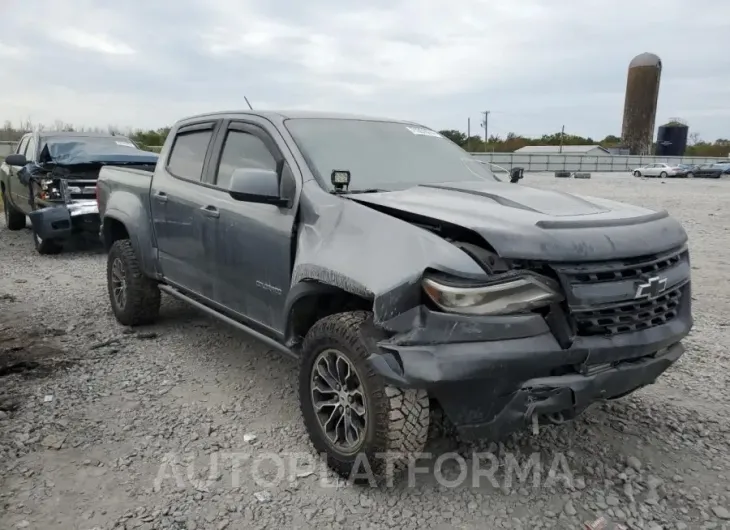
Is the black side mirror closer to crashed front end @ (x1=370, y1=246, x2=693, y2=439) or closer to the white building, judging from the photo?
crashed front end @ (x1=370, y1=246, x2=693, y2=439)

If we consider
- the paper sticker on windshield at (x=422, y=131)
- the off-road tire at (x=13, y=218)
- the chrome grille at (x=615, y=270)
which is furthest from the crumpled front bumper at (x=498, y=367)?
the off-road tire at (x=13, y=218)

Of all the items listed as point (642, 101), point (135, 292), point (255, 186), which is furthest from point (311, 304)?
point (642, 101)

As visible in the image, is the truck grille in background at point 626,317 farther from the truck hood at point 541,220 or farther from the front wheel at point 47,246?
the front wheel at point 47,246

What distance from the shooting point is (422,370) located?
7.69 ft

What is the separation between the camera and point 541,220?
2.60 m

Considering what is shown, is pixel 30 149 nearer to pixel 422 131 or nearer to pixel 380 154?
pixel 422 131

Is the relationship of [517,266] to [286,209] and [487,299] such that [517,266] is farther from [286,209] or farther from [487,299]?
[286,209]

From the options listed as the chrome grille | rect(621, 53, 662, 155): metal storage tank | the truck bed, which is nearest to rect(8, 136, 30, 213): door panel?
the truck bed

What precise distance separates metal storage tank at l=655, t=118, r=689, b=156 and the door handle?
6991 cm

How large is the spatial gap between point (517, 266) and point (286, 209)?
138 cm

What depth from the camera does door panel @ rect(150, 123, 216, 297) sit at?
158 inches

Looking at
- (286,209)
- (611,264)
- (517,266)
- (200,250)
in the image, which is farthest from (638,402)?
(200,250)

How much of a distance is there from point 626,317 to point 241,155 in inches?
100

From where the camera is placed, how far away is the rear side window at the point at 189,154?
167 inches
